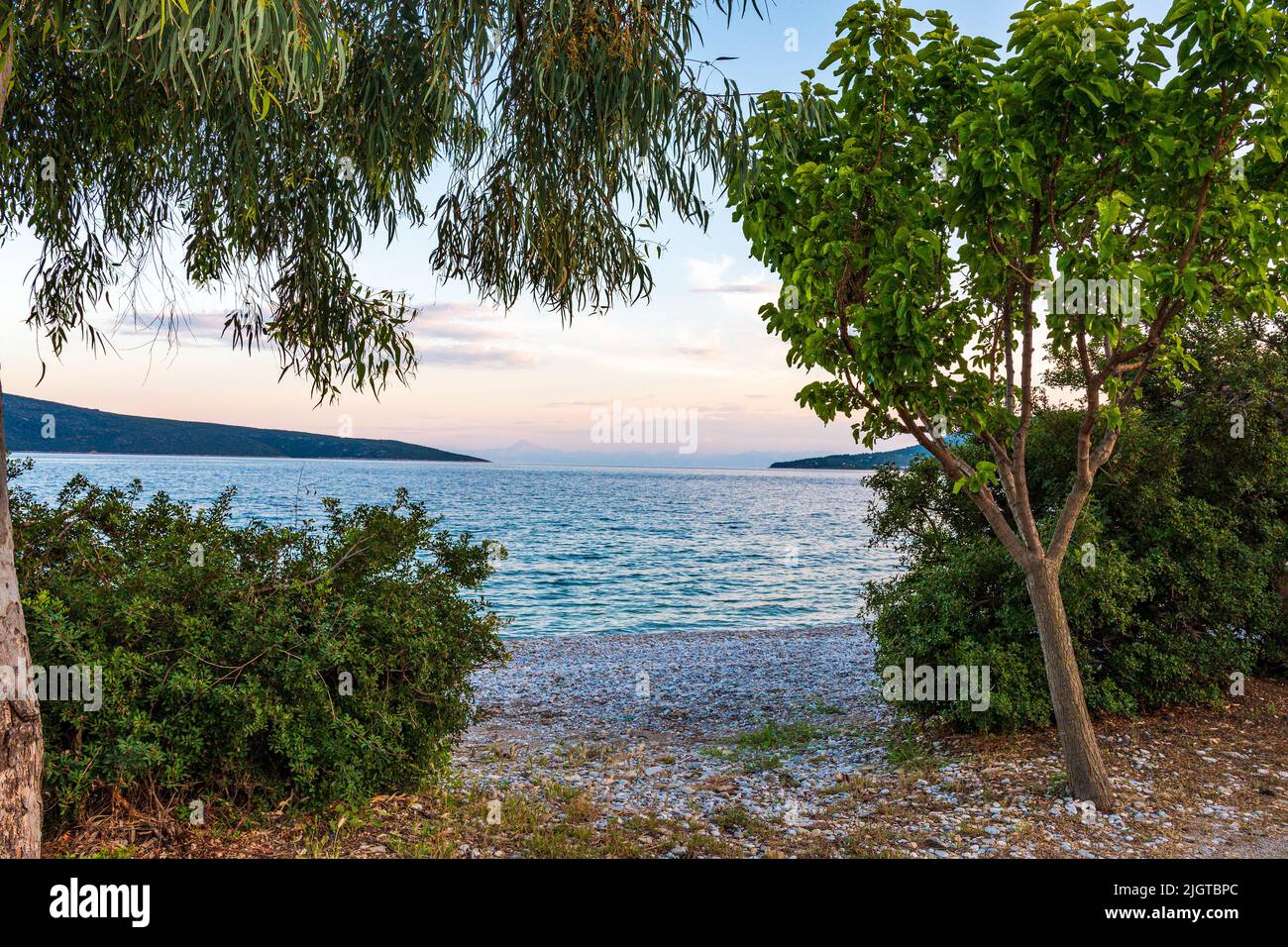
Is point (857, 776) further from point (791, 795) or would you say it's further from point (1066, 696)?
point (1066, 696)

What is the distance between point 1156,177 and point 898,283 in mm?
1855

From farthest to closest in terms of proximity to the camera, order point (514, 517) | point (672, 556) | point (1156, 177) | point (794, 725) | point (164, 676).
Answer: point (514, 517)
point (672, 556)
point (794, 725)
point (1156, 177)
point (164, 676)

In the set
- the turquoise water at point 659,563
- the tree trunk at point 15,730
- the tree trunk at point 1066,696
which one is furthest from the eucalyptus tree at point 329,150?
the tree trunk at point 1066,696

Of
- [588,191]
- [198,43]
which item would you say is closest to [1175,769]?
[588,191]

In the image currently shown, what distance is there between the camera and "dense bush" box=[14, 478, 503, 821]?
175 inches

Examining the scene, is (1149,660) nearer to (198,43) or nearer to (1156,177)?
(1156,177)

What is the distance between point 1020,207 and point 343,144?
16.5 feet

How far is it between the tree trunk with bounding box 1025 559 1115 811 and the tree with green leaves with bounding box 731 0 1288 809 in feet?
0.05

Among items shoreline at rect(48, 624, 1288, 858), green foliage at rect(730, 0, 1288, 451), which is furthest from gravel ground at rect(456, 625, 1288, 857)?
green foliage at rect(730, 0, 1288, 451)

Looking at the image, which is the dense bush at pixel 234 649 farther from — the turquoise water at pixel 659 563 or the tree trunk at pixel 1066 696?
the tree trunk at pixel 1066 696

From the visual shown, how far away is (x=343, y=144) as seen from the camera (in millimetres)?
6277

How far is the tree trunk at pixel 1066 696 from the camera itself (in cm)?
593

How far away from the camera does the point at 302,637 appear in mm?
5020

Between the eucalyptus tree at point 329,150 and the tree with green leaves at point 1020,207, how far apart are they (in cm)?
84
